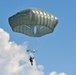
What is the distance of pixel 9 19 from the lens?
13575 cm

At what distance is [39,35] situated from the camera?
→ 13625 cm

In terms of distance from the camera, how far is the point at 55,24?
136 meters

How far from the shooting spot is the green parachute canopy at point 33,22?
438 ft

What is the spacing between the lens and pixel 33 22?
438ft

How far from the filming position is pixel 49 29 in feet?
445

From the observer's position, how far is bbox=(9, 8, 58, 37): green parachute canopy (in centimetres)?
13338

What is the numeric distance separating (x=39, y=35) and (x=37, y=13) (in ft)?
14.5

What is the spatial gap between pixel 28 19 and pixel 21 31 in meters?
3.14

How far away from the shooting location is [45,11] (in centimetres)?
13512

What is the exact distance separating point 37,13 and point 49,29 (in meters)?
3.87

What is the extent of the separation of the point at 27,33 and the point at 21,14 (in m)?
3.64

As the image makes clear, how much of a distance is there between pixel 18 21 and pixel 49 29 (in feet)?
17.7

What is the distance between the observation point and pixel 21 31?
135625mm

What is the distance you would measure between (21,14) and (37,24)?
9.76 ft
